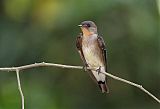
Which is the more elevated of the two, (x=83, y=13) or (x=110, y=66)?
(x=83, y=13)

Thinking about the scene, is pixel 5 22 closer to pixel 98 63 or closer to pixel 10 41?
pixel 10 41

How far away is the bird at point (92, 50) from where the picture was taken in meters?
3.96

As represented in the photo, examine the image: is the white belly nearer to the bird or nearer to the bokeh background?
the bird

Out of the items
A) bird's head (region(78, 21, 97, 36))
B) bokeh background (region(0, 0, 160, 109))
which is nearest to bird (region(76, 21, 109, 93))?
bird's head (region(78, 21, 97, 36))

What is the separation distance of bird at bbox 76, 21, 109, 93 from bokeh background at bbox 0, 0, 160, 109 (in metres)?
1.35

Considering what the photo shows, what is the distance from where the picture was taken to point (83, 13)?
217 inches

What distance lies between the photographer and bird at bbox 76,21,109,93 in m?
3.96

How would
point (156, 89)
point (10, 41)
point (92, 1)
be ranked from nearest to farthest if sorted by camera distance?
1. point (92, 1)
2. point (10, 41)
3. point (156, 89)

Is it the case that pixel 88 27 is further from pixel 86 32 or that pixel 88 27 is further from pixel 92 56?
pixel 92 56

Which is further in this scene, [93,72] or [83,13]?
[83,13]

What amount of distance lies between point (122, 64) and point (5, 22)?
3.19 ft

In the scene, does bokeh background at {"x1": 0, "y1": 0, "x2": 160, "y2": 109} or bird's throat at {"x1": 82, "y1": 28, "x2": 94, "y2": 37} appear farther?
bokeh background at {"x1": 0, "y1": 0, "x2": 160, "y2": 109}

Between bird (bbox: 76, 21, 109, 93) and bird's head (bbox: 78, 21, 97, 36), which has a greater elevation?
bird's head (bbox: 78, 21, 97, 36)

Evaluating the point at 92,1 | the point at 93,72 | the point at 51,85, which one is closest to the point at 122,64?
the point at 51,85
